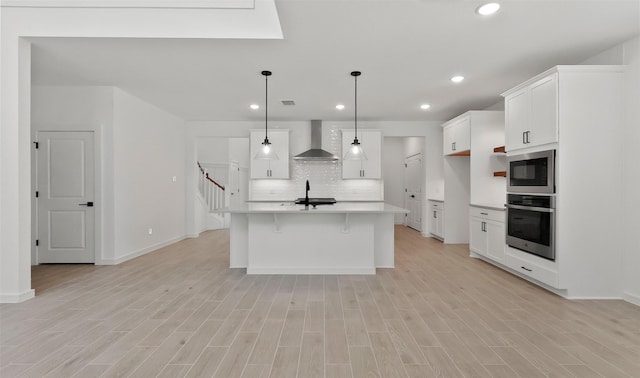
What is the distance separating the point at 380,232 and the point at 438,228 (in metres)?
2.81

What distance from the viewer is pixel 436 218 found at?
6.79 meters

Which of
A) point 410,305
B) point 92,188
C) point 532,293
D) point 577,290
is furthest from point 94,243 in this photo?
point 577,290

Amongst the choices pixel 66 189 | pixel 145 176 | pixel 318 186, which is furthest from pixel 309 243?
pixel 66 189

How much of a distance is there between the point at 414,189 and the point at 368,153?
7.47 feet

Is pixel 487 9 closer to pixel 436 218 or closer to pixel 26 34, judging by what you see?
pixel 26 34

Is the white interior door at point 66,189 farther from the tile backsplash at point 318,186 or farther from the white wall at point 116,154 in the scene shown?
the tile backsplash at point 318,186

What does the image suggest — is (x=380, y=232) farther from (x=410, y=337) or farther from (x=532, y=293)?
(x=410, y=337)

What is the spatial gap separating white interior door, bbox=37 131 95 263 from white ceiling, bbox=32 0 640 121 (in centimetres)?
85

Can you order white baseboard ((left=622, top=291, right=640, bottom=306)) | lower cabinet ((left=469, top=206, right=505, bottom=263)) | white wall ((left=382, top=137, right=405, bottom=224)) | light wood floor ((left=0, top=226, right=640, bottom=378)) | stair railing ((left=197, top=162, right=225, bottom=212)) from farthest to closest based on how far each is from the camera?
white wall ((left=382, top=137, right=405, bottom=224))
stair railing ((left=197, top=162, right=225, bottom=212))
lower cabinet ((left=469, top=206, right=505, bottom=263))
white baseboard ((left=622, top=291, right=640, bottom=306))
light wood floor ((left=0, top=226, right=640, bottom=378))

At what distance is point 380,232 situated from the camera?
4402 millimetres

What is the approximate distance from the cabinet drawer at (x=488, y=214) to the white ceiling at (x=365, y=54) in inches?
71.4

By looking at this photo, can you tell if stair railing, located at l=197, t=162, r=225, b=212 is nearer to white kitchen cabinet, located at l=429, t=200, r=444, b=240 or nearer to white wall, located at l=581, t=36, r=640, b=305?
white kitchen cabinet, located at l=429, t=200, r=444, b=240

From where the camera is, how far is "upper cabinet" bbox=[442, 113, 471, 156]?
537 centimetres

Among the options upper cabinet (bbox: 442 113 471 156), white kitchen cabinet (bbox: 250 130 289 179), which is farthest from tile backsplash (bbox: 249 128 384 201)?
upper cabinet (bbox: 442 113 471 156)
